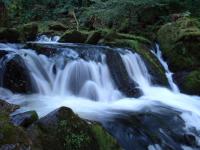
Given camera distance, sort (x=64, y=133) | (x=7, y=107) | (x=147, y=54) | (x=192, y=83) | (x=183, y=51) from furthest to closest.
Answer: (x=183, y=51), (x=147, y=54), (x=192, y=83), (x=7, y=107), (x=64, y=133)

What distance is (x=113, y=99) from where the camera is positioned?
950 centimetres

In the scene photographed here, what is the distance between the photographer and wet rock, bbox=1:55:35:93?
9008mm

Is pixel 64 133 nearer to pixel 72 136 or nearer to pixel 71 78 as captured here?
pixel 72 136

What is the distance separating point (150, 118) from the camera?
25.7 feet

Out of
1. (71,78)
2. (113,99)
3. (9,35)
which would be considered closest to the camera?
(113,99)

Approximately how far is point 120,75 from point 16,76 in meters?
2.82

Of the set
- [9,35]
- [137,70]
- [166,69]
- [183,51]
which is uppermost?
[9,35]

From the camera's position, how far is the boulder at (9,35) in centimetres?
1203

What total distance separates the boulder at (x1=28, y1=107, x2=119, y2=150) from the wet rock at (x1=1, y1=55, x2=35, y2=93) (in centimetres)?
353

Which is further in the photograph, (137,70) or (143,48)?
(143,48)

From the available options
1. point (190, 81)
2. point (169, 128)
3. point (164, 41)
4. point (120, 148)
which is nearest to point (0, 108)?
point (120, 148)

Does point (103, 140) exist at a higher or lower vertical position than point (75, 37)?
higher

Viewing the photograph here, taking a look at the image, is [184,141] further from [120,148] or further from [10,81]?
[10,81]

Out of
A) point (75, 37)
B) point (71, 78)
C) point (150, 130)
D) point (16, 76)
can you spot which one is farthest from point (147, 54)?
point (150, 130)
